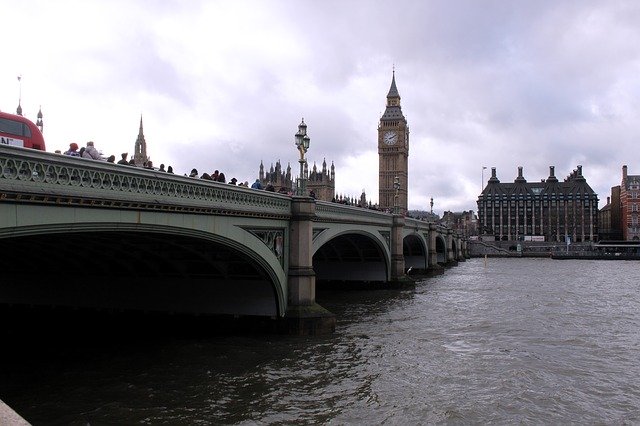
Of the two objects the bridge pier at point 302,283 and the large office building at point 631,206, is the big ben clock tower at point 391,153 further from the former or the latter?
the bridge pier at point 302,283

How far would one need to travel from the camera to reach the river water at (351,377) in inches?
503

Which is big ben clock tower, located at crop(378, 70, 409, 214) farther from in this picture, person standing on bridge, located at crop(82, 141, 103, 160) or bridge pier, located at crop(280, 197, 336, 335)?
person standing on bridge, located at crop(82, 141, 103, 160)

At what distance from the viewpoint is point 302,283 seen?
20.4 m

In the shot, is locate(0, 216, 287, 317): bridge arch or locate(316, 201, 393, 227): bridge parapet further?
locate(316, 201, 393, 227): bridge parapet

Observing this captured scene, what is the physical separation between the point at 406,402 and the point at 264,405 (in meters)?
3.29

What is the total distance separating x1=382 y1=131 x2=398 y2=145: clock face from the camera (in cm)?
14850

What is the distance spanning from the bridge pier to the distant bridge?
38mm

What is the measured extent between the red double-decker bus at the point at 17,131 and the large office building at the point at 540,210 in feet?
448

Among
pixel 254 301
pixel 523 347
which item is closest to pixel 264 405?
pixel 254 301

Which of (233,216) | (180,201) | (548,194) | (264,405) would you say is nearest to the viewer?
(264,405)

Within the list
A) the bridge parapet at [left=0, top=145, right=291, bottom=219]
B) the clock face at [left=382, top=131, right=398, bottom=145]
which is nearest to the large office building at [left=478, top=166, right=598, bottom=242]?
the clock face at [left=382, top=131, right=398, bottom=145]

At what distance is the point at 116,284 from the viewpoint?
22078 millimetres

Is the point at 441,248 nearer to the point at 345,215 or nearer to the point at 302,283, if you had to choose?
the point at 345,215

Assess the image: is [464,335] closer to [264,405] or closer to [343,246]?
[264,405]
